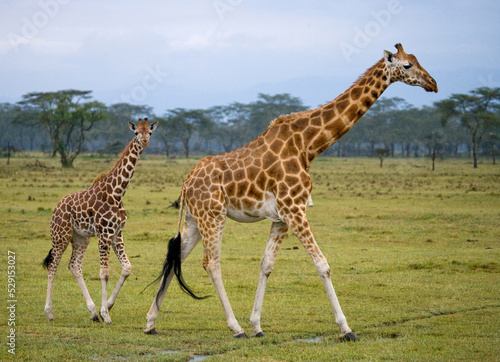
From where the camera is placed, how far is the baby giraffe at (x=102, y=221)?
8016 millimetres

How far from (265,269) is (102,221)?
223 cm

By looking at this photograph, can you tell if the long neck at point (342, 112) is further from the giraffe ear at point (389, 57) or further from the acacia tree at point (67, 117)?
the acacia tree at point (67, 117)

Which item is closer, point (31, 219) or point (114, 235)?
point (114, 235)

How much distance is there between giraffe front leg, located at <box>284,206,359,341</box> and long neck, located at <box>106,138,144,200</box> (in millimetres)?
2462

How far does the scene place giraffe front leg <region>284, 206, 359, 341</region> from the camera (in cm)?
679

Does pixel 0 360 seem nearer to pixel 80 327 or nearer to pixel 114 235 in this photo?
pixel 80 327

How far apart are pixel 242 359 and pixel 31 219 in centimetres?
1342

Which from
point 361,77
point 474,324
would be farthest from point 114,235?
point 474,324

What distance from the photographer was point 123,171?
27.5 ft

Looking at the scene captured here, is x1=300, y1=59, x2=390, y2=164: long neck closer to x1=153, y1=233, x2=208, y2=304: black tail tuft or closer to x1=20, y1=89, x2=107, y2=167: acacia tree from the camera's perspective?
x1=153, y1=233, x2=208, y2=304: black tail tuft

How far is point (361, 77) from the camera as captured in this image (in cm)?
768

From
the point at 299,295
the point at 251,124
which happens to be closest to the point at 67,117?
the point at 299,295

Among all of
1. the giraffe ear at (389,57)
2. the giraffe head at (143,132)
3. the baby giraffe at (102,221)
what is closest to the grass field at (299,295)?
the baby giraffe at (102,221)

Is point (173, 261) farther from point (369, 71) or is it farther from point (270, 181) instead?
point (369, 71)
